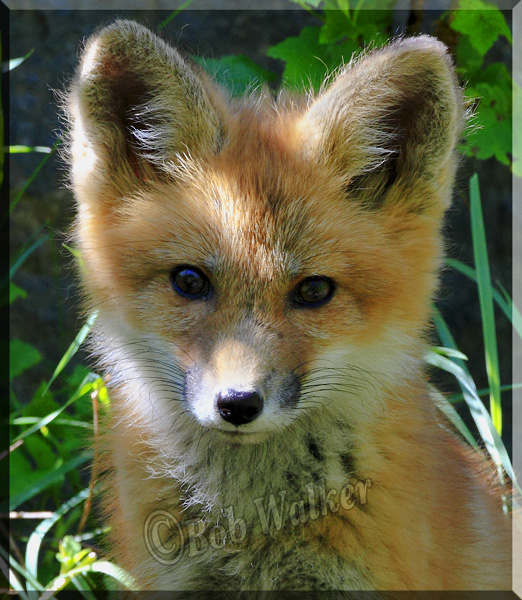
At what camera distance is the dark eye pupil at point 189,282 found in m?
2.22

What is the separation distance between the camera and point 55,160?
15.2 ft

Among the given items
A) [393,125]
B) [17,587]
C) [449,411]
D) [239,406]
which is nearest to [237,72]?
[393,125]

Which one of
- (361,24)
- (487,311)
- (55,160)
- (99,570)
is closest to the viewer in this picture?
(99,570)

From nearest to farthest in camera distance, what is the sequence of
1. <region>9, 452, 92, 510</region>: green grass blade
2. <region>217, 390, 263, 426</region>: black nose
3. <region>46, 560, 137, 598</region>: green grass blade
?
<region>217, 390, 263, 426</region>: black nose
<region>46, 560, 137, 598</region>: green grass blade
<region>9, 452, 92, 510</region>: green grass blade

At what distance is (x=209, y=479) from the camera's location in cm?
247

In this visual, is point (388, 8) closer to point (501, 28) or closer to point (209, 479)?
point (501, 28)

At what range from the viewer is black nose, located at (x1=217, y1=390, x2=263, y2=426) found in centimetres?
192

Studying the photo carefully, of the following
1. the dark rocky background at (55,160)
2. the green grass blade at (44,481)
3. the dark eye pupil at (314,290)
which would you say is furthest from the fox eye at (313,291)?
the dark rocky background at (55,160)

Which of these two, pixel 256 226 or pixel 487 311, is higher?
pixel 256 226

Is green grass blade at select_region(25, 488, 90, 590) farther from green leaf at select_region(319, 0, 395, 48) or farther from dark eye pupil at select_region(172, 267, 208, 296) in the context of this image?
green leaf at select_region(319, 0, 395, 48)

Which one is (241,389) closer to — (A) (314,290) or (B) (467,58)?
(A) (314,290)

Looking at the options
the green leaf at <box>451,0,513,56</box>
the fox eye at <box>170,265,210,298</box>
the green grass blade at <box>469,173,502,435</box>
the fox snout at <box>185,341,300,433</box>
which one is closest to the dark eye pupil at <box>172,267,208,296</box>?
the fox eye at <box>170,265,210,298</box>

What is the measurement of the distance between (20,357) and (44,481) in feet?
2.84

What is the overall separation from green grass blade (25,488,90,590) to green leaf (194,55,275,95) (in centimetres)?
238
